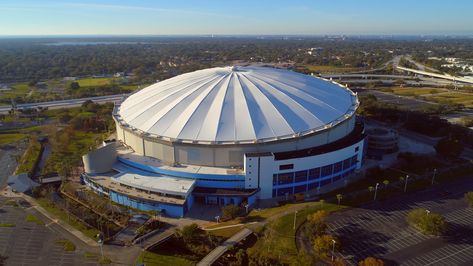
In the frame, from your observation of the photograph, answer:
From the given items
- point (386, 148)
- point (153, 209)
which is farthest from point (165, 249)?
point (386, 148)

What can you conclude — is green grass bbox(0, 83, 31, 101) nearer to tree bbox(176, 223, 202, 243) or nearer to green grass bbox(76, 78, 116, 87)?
green grass bbox(76, 78, 116, 87)

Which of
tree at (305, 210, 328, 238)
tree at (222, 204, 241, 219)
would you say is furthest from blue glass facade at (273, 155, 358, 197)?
tree at (305, 210, 328, 238)

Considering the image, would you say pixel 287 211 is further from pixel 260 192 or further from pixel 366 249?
pixel 366 249

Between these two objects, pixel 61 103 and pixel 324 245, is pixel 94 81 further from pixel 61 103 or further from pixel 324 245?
pixel 324 245

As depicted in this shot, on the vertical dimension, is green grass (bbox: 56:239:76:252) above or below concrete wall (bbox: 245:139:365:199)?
below

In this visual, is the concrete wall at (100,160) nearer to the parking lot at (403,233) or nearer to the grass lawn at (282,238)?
the grass lawn at (282,238)

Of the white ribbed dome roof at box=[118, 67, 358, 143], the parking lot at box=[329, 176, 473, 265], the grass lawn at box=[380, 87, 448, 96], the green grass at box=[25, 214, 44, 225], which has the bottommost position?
the green grass at box=[25, 214, 44, 225]
